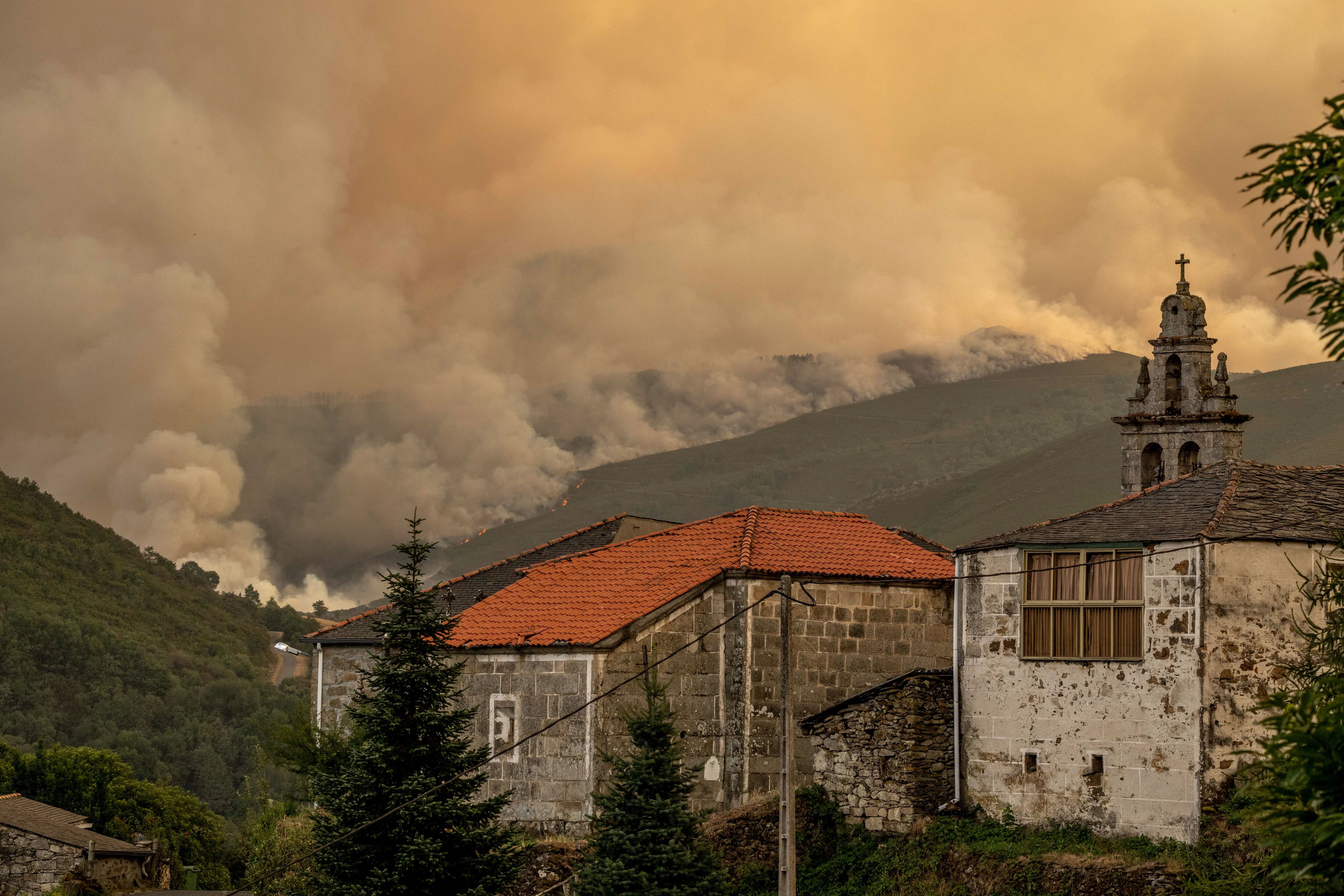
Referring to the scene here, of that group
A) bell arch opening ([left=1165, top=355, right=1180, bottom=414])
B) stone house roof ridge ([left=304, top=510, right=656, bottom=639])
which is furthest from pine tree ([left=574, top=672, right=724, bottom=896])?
bell arch opening ([left=1165, top=355, right=1180, bottom=414])

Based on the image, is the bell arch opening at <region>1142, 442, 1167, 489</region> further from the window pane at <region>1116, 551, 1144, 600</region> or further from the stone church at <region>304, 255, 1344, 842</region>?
the window pane at <region>1116, 551, 1144, 600</region>

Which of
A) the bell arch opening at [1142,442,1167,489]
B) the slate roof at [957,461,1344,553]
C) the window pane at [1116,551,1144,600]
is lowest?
the window pane at [1116,551,1144,600]

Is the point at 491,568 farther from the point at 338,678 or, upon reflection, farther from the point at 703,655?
the point at 703,655

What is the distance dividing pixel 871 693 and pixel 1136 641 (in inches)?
197

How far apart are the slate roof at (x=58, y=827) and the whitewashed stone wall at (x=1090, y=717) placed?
29.5 meters

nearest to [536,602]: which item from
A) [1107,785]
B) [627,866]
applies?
[627,866]

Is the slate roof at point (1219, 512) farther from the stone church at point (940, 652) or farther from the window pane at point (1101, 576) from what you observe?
the window pane at point (1101, 576)

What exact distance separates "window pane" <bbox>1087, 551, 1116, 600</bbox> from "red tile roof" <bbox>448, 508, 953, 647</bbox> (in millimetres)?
6747

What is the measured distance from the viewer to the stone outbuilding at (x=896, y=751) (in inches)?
1035

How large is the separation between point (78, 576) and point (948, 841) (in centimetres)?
13313

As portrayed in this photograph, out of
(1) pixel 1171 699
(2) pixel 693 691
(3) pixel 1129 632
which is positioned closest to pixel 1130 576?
(3) pixel 1129 632

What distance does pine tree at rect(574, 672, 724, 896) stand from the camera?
74.7 ft

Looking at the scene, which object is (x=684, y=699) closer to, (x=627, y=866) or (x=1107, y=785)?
(x=627, y=866)

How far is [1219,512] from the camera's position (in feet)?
78.7
